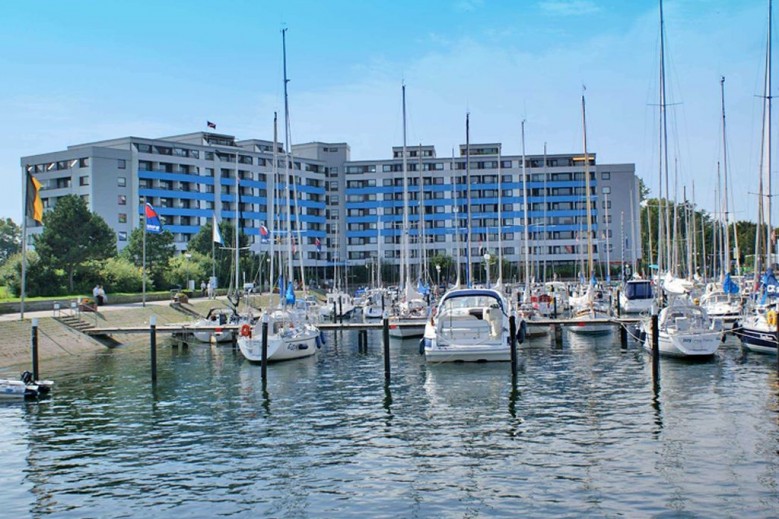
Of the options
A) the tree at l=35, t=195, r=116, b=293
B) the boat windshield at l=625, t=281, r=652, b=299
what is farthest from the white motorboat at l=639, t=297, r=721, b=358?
the tree at l=35, t=195, r=116, b=293

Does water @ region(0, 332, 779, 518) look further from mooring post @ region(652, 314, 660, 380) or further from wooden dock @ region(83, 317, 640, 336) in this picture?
wooden dock @ region(83, 317, 640, 336)

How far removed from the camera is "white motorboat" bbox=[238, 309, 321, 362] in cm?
4072

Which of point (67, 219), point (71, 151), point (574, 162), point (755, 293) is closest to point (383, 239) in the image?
point (574, 162)

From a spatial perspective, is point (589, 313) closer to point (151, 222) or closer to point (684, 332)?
point (684, 332)

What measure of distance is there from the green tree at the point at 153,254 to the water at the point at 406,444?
51.5 meters

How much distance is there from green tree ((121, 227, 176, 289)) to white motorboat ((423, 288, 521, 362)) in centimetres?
5532

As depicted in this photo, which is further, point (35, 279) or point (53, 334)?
point (35, 279)

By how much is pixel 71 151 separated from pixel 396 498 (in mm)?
114492

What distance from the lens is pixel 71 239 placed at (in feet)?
240

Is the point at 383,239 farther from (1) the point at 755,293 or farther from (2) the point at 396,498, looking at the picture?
(2) the point at 396,498

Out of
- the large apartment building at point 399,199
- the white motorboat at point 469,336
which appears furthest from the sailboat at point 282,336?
the large apartment building at point 399,199

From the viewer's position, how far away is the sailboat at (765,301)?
1516 inches

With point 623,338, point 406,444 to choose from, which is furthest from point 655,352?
point 406,444

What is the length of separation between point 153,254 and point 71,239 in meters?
15.7
